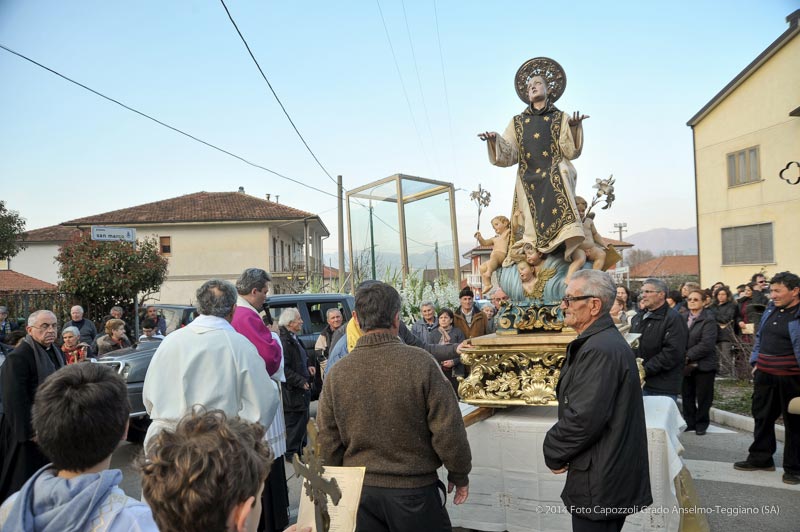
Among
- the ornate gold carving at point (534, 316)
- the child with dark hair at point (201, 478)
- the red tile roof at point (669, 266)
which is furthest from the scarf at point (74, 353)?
the red tile roof at point (669, 266)

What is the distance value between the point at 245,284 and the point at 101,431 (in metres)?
2.47

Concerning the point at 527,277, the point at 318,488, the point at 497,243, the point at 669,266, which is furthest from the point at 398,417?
the point at 669,266

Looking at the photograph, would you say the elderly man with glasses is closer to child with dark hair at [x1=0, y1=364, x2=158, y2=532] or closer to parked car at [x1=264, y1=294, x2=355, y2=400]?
child with dark hair at [x1=0, y1=364, x2=158, y2=532]

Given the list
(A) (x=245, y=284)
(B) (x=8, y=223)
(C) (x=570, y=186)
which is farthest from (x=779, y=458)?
(B) (x=8, y=223)

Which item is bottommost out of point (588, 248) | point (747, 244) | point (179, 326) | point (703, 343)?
point (703, 343)

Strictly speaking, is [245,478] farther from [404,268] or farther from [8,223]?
[8,223]

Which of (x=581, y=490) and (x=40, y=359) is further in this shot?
(x=40, y=359)

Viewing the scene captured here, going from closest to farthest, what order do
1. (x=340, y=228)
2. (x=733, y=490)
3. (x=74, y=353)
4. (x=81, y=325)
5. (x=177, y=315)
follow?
(x=733, y=490)
(x=74, y=353)
(x=81, y=325)
(x=177, y=315)
(x=340, y=228)

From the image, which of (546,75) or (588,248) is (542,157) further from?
(588,248)

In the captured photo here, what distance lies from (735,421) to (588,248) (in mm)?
4617

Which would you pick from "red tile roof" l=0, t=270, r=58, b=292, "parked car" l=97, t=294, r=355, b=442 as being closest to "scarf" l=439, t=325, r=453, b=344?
"parked car" l=97, t=294, r=355, b=442

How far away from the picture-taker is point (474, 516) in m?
4.29

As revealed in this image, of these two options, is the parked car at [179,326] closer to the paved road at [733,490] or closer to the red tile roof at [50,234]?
the paved road at [733,490]

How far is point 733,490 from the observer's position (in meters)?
5.13
